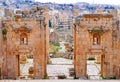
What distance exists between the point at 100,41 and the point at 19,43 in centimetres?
622

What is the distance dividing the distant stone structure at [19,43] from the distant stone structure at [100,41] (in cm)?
272

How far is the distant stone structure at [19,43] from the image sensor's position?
26781 mm

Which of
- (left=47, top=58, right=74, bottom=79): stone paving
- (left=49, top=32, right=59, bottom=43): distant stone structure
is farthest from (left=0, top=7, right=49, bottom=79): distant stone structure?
(left=49, top=32, right=59, bottom=43): distant stone structure

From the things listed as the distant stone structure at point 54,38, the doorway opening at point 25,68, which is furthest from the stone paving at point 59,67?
the distant stone structure at point 54,38

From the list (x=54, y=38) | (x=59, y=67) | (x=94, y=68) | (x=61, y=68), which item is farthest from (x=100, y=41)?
(x=54, y=38)

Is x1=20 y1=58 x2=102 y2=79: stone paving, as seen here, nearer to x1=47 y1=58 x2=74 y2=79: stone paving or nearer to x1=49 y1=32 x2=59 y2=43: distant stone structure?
x1=47 y1=58 x2=74 y2=79: stone paving

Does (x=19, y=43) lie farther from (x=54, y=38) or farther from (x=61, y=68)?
(x=54, y=38)

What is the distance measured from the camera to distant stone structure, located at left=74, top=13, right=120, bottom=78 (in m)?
26.9

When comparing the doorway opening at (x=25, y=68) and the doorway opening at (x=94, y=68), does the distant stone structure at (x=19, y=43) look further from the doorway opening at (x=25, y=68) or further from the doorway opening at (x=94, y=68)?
the doorway opening at (x=94, y=68)

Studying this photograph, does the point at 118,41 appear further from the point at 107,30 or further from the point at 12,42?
the point at 12,42

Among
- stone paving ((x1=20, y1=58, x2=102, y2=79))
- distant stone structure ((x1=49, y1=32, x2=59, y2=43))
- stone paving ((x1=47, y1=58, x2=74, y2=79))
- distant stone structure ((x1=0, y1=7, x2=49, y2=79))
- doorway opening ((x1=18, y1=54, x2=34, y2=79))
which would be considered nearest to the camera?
distant stone structure ((x1=0, y1=7, x2=49, y2=79))

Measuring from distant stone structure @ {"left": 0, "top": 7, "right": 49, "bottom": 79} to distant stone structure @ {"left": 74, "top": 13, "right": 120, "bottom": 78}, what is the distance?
2716mm

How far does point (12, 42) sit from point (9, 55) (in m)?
1.02

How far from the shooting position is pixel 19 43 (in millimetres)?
27016
